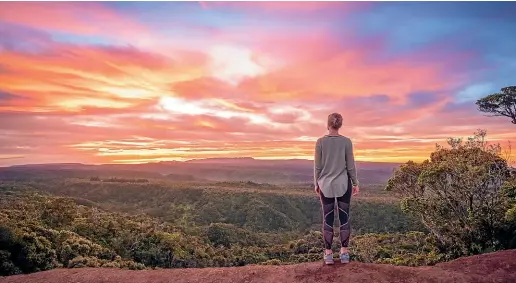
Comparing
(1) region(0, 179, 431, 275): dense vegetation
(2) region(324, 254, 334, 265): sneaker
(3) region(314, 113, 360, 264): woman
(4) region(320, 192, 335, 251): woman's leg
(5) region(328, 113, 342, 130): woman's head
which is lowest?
(1) region(0, 179, 431, 275): dense vegetation

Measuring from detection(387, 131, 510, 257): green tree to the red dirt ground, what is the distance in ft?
19.9

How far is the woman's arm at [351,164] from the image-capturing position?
21.8 ft

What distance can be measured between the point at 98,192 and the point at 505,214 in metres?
107

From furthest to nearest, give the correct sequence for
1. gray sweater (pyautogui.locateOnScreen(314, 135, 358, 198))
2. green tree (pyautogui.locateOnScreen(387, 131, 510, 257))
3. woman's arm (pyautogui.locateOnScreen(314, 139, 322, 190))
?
green tree (pyautogui.locateOnScreen(387, 131, 510, 257)) < woman's arm (pyautogui.locateOnScreen(314, 139, 322, 190)) < gray sweater (pyautogui.locateOnScreen(314, 135, 358, 198))

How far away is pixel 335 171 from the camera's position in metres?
6.64

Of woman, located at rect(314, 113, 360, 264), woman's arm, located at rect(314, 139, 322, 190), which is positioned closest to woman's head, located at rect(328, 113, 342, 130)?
woman, located at rect(314, 113, 360, 264)

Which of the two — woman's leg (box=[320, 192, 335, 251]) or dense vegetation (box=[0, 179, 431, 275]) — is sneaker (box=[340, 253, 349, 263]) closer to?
woman's leg (box=[320, 192, 335, 251])

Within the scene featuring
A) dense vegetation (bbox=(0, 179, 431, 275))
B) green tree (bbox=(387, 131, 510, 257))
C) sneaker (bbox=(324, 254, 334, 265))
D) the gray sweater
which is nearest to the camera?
the gray sweater

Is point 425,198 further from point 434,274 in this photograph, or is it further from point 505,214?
point 434,274

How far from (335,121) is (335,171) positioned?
816mm

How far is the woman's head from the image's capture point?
263 inches

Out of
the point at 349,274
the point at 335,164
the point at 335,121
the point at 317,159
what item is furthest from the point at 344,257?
the point at 335,121

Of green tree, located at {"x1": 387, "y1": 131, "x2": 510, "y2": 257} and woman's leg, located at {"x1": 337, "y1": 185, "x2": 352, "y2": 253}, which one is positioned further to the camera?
green tree, located at {"x1": 387, "y1": 131, "x2": 510, "y2": 257}

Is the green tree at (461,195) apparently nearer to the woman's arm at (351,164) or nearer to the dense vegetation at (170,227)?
the dense vegetation at (170,227)
